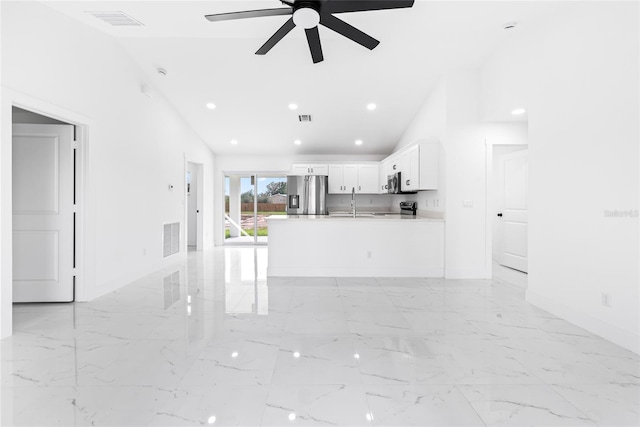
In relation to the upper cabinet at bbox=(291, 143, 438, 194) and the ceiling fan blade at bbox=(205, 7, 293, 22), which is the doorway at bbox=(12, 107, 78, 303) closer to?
the ceiling fan blade at bbox=(205, 7, 293, 22)

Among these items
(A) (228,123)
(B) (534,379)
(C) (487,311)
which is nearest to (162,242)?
(A) (228,123)

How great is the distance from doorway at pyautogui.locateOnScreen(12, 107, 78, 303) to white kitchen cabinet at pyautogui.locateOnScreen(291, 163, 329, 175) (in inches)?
184

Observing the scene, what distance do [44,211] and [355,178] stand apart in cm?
567

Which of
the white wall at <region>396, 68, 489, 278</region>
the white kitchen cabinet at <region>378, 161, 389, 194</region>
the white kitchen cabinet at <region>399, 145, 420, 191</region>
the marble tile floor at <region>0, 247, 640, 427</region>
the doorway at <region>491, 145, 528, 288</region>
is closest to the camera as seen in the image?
the marble tile floor at <region>0, 247, 640, 427</region>

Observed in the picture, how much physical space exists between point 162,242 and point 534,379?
5.32 m

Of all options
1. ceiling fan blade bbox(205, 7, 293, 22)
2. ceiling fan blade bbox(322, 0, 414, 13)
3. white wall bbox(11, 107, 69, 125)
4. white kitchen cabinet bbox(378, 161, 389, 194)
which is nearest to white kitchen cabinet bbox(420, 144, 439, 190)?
white kitchen cabinet bbox(378, 161, 389, 194)

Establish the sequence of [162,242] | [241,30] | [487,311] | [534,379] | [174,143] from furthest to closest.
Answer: [174,143] → [162,242] → [241,30] → [487,311] → [534,379]

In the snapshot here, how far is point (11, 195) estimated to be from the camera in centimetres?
281

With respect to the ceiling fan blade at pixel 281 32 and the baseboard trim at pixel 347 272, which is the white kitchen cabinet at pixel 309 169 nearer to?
the baseboard trim at pixel 347 272

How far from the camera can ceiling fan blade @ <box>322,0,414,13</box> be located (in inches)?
98.6

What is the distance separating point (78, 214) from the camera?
361 centimetres

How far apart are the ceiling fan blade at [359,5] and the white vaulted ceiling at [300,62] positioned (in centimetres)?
89

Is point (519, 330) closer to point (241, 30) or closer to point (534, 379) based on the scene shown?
point (534, 379)

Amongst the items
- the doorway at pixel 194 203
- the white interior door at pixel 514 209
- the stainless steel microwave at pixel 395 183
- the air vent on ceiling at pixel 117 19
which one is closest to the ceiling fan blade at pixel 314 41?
the air vent on ceiling at pixel 117 19
